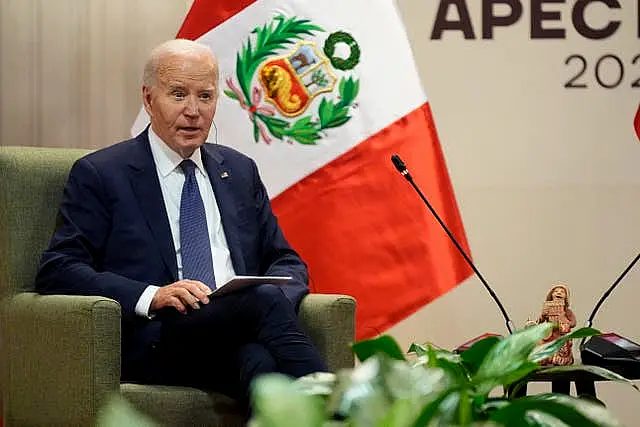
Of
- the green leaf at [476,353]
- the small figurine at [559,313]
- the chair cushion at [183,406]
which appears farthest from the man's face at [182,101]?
the green leaf at [476,353]

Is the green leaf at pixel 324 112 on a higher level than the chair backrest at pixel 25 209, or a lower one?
higher

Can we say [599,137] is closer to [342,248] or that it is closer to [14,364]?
[342,248]

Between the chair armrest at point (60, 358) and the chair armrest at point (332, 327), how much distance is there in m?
0.45

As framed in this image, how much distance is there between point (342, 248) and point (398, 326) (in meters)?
0.44

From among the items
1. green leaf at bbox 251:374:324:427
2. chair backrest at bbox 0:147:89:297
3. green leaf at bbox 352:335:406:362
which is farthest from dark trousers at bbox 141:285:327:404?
green leaf at bbox 251:374:324:427

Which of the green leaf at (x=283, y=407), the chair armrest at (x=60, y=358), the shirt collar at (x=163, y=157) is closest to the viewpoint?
the green leaf at (x=283, y=407)

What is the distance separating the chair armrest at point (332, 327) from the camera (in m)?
2.52

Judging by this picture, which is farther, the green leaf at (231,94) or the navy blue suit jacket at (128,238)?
the green leaf at (231,94)

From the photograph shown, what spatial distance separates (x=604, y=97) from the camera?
12.6ft

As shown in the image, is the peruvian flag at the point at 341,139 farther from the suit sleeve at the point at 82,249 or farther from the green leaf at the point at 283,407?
the green leaf at the point at 283,407

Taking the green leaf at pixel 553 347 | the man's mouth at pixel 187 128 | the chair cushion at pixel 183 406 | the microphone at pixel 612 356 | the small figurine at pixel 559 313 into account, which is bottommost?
the chair cushion at pixel 183 406

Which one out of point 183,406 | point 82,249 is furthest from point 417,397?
point 82,249

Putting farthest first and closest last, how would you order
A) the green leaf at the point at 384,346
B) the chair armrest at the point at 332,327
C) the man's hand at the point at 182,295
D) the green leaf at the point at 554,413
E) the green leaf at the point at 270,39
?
the green leaf at the point at 270,39
the chair armrest at the point at 332,327
the man's hand at the point at 182,295
the green leaf at the point at 384,346
the green leaf at the point at 554,413

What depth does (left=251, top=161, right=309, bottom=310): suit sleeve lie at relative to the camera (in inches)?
108
